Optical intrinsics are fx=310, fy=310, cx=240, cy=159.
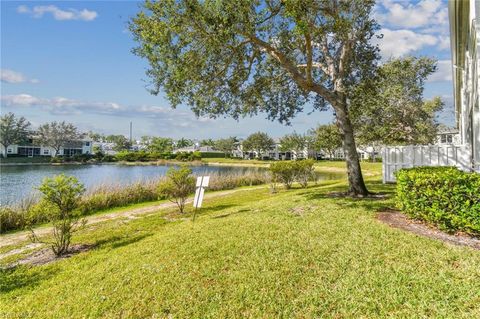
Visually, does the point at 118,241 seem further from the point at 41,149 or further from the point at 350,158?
the point at 41,149

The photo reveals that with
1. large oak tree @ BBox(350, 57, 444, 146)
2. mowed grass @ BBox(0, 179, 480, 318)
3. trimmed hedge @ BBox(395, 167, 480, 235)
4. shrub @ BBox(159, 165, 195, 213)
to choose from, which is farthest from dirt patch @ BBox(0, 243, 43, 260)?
large oak tree @ BBox(350, 57, 444, 146)

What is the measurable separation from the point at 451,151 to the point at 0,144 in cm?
8275

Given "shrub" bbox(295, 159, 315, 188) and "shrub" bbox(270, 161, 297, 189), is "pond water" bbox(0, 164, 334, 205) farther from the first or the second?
"shrub" bbox(295, 159, 315, 188)

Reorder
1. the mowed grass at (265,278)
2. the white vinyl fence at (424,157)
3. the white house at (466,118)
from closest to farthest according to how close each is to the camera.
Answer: the mowed grass at (265,278) → the white house at (466,118) → the white vinyl fence at (424,157)

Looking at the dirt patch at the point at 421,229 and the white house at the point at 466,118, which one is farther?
the white house at the point at 466,118

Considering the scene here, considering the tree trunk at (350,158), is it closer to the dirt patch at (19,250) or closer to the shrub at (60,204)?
the shrub at (60,204)

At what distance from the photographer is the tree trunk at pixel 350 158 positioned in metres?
10.6

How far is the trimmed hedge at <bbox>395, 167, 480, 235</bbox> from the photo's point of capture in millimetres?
5335

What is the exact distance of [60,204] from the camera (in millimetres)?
7496

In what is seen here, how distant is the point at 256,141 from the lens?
289ft

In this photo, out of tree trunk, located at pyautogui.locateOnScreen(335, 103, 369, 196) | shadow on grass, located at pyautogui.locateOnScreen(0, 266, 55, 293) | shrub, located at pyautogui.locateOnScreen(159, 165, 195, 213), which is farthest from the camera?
shrub, located at pyautogui.locateOnScreen(159, 165, 195, 213)

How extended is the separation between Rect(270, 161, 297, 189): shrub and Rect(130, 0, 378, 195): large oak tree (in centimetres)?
533

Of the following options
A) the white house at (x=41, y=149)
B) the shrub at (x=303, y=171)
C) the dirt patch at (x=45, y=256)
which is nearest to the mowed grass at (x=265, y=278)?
the dirt patch at (x=45, y=256)

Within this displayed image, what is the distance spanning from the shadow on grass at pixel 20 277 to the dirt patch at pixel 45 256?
388mm
